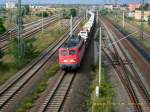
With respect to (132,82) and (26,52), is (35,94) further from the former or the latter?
(26,52)

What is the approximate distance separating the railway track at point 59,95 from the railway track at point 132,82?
15.3 ft

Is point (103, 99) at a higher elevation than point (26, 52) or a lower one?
lower

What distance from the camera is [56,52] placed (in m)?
49.1

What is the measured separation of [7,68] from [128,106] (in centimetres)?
1625

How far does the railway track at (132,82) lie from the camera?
83.6ft

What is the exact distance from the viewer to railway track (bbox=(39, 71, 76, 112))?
24.2 meters

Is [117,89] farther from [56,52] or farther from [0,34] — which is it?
[0,34]

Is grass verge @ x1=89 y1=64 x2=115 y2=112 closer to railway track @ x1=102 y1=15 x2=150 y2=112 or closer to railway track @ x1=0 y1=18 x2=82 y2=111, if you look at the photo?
railway track @ x1=102 y1=15 x2=150 y2=112

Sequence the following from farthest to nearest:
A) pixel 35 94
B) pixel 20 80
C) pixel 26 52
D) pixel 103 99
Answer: pixel 26 52
pixel 20 80
pixel 35 94
pixel 103 99

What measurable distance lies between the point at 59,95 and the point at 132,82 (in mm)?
7667

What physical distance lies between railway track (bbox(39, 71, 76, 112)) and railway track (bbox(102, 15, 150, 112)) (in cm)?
465

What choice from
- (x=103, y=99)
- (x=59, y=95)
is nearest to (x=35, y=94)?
(x=59, y=95)

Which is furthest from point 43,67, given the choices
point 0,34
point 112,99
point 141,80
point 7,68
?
point 0,34

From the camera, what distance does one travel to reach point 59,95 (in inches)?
1077
